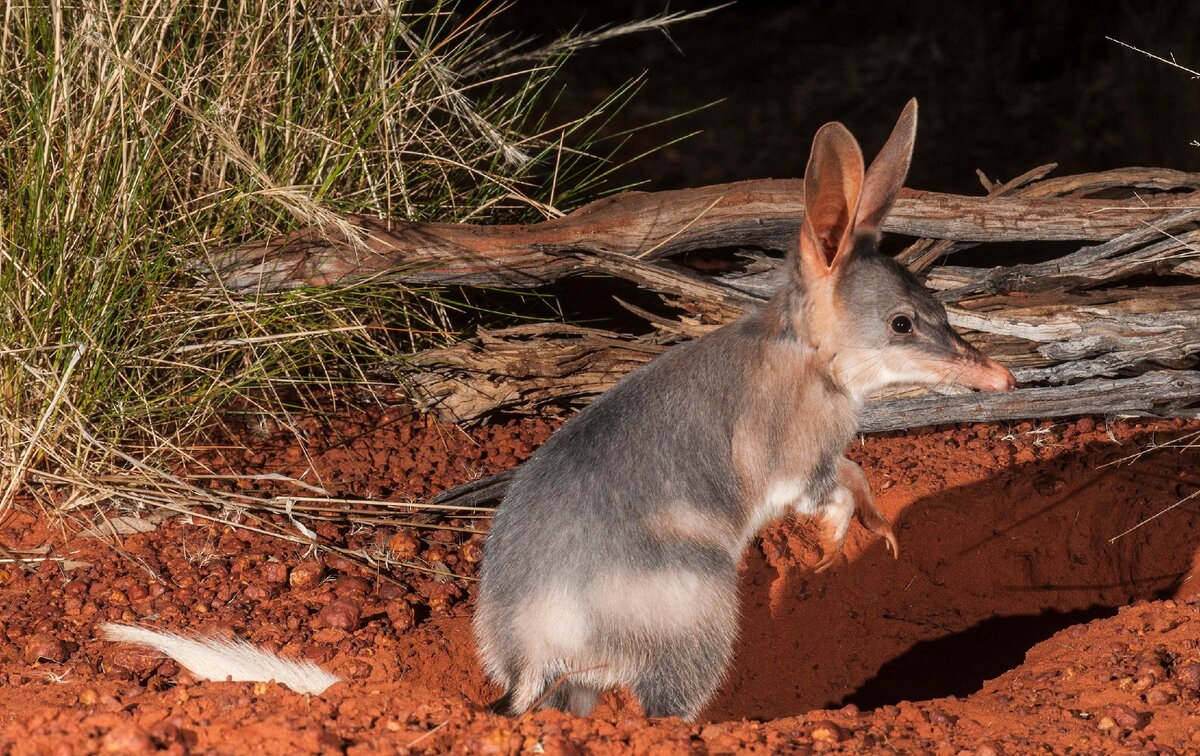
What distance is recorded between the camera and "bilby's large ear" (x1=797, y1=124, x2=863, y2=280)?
12.3 feet

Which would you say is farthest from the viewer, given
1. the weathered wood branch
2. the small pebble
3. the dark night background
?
the dark night background

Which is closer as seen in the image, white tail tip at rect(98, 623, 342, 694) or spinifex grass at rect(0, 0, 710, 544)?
white tail tip at rect(98, 623, 342, 694)

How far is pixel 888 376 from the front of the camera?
165 inches

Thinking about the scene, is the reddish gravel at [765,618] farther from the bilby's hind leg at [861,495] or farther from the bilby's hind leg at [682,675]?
the bilby's hind leg at [861,495]

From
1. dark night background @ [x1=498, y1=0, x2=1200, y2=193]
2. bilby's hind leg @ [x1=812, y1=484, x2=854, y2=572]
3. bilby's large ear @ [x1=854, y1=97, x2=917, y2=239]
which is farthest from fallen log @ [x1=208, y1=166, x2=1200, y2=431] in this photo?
dark night background @ [x1=498, y1=0, x2=1200, y2=193]

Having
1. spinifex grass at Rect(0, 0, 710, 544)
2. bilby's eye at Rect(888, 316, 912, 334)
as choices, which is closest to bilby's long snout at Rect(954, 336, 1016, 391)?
bilby's eye at Rect(888, 316, 912, 334)

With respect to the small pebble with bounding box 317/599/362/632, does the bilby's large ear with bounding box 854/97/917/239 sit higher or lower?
higher

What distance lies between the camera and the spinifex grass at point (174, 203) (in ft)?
15.3

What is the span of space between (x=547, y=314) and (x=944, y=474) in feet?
6.31

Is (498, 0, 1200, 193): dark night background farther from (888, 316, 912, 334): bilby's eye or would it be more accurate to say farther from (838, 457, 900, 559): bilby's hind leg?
(888, 316, 912, 334): bilby's eye

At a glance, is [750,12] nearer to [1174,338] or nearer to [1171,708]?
[1174,338]

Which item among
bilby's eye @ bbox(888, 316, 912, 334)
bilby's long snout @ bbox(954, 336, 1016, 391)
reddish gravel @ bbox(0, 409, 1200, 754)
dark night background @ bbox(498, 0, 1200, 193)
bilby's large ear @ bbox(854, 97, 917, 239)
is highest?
bilby's large ear @ bbox(854, 97, 917, 239)

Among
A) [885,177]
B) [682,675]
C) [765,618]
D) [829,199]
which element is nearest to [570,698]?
[682,675]

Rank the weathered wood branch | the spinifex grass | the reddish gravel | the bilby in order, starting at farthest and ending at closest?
1. the weathered wood branch
2. the spinifex grass
3. the bilby
4. the reddish gravel
